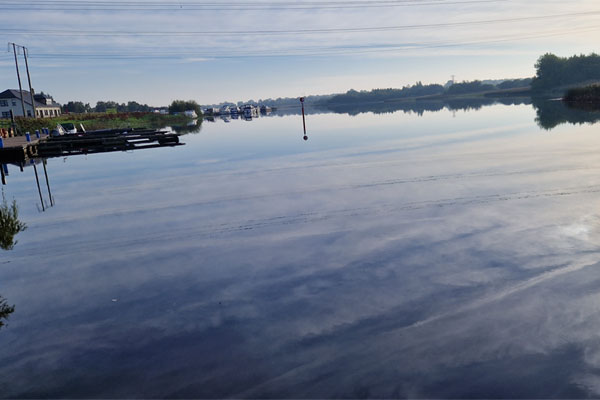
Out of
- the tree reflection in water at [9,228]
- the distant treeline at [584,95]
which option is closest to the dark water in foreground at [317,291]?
the tree reflection in water at [9,228]

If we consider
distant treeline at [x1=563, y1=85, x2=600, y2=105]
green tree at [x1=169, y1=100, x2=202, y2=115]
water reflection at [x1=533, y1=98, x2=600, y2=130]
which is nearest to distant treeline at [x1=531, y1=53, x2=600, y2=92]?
distant treeline at [x1=563, y1=85, x2=600, y2=105]

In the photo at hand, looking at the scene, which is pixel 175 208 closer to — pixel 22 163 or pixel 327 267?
pixel 327 267

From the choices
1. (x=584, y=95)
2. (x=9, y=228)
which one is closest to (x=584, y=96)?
(x=584, y=95)

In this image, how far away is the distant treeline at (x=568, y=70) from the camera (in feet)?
538

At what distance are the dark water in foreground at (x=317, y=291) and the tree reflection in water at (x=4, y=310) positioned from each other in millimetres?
205

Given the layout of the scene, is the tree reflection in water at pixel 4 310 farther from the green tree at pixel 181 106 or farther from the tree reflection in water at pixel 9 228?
the green tree at pixel 181 106

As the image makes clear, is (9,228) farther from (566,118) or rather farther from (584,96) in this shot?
(584,96)

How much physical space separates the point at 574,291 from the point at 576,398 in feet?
11.7

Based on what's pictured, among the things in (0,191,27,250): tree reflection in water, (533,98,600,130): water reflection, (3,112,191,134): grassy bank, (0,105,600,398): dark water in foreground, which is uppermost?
(3,112,191,134): grassy bank

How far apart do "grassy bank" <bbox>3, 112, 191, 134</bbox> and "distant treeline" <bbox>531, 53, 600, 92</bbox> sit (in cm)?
12769

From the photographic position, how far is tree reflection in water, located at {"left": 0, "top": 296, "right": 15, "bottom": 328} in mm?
9616

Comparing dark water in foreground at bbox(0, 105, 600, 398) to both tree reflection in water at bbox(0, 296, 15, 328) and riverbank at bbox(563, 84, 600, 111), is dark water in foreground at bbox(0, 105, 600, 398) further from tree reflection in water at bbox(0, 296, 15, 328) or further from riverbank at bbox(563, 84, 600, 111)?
riverbank at bbox(563, 84, 600, 111)

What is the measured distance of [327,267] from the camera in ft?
37.1

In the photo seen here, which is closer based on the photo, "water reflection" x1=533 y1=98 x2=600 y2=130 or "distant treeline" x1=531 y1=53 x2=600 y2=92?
"water reflection" x1=533 y1=98 x2=600 y2=130
